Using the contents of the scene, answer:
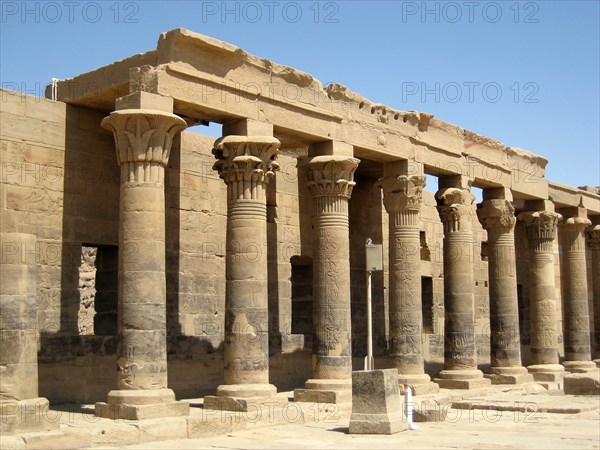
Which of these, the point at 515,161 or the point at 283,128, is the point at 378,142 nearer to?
the point at 283,128

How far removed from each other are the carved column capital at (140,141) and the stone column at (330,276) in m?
4.58

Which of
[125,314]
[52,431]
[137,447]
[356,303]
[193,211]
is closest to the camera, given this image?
[52,431]

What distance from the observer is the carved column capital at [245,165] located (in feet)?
53.7

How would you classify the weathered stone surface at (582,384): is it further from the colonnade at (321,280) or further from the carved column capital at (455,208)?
the carved column capital at (455,208)

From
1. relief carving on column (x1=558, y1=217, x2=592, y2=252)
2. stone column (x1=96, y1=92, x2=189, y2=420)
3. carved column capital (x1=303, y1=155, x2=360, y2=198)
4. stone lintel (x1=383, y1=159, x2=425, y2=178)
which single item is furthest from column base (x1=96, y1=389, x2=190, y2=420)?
relief carving on column (x1=558, y1=217, x2=592, y2=252)

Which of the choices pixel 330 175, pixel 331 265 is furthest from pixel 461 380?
pixel 330 175

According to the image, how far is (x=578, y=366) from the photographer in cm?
2722

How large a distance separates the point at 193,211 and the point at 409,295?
550cm

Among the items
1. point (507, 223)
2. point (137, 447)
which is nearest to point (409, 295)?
point (507, 223)

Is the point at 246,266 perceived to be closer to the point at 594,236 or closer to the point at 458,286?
the point at 458,286

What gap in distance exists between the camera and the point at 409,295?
20.4 m

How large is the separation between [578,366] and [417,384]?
958cm

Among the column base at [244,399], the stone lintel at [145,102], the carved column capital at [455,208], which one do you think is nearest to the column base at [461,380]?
the carved column capital at [455,208]

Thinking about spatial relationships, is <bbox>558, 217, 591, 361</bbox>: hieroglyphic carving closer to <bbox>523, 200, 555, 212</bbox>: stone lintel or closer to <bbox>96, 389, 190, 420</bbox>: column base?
<bbox>523, 200, 555, 212</bbox>: stone lintel
